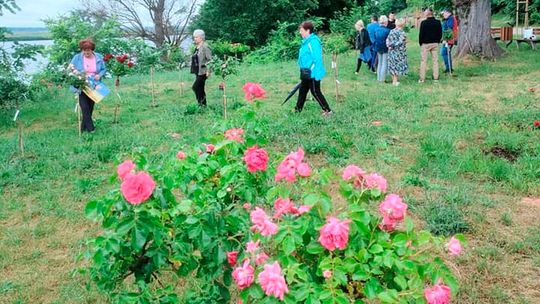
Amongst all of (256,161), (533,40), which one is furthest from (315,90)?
(533,40)

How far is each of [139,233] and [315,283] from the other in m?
0.71

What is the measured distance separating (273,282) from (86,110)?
7.52 m

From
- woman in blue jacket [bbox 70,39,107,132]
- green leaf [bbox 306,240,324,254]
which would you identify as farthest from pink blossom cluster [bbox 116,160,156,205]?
woman in blue jacket [bbox 70,39,107,132]

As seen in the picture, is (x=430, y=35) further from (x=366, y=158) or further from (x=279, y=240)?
(x=279, y=240)

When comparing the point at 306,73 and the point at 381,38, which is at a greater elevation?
the point at 381,38

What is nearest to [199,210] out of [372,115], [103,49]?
[372,115]

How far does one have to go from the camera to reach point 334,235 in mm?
1820

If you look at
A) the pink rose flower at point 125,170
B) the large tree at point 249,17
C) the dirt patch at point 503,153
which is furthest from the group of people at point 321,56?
the large tree at point 249,17

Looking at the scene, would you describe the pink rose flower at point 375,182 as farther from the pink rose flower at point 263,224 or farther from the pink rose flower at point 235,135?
the pink rose flower at point 235,135

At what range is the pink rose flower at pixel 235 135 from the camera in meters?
2.68

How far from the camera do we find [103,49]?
18.9 meters

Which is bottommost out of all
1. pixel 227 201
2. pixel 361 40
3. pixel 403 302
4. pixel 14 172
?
pixel 14 172

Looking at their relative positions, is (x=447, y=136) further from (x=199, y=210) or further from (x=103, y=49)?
(x=103, y=49)

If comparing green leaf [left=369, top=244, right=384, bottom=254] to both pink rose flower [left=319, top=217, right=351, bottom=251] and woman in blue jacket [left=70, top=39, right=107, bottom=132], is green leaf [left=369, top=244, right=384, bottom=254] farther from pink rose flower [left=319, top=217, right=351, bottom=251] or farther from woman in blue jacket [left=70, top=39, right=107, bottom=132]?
woman in blue jacket [left=70, top=39, right=107, bottom=132]
